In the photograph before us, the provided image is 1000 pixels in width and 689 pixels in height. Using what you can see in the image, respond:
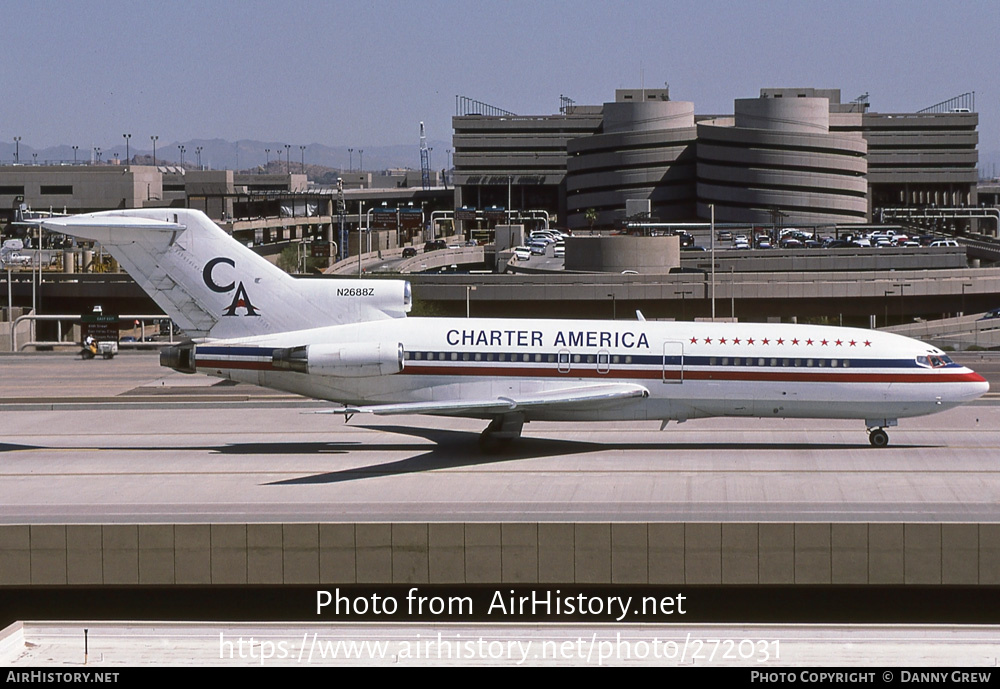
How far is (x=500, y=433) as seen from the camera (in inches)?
1425

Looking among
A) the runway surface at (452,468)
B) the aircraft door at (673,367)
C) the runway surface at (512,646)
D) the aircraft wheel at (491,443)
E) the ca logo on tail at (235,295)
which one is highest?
the ca logo on tail at (235,295)

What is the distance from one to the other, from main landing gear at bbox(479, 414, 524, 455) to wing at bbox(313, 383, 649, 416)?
664 mm

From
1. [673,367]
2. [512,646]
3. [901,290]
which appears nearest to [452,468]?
[673,367]

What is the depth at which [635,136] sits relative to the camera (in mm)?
195000

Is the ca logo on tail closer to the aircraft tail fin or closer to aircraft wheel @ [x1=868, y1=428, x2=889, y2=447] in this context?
the aircraft tail fin

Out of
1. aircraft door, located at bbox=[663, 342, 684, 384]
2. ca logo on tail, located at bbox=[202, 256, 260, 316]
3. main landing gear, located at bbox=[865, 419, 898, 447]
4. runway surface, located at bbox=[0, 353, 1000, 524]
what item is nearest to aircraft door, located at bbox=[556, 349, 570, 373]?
runway surface, located at bbox=[0, 353, 1000, 524]

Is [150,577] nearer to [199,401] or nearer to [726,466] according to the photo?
[726,466]

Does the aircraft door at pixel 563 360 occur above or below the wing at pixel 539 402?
above

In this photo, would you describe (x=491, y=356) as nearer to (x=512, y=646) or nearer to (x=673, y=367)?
(x=673, y=367)

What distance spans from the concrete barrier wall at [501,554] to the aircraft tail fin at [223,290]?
11606 millimetres

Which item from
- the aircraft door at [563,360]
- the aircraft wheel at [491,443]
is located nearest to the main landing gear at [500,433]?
the aircraft wheel at [491,443]

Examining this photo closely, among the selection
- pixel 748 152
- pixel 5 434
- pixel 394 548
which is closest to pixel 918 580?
pixel 394 548

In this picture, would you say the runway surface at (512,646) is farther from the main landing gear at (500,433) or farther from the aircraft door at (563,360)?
the aircraft door at (563,360)

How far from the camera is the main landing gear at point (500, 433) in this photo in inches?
1419
